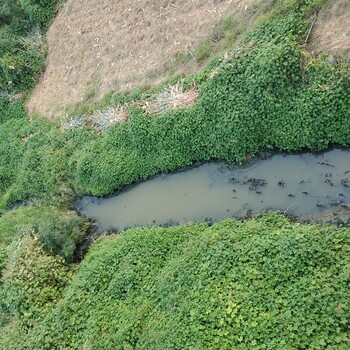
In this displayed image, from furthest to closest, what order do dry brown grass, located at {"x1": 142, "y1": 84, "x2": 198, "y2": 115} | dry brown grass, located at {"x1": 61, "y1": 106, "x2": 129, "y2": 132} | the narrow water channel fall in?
dry brown grass, located at {"x1": 61, "y1": 106, "x2": 129, "y2": 132}
dry brown grass, located at {"x1": 142, "y1": 84, "x2": 198, "y2": 115}
the narrow water channel

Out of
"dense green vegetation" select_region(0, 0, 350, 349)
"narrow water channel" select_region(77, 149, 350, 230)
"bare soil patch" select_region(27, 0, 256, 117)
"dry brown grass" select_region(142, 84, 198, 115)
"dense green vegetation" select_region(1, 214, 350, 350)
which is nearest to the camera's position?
"dense green vegetation" select_region(1, 214, 350, 350)

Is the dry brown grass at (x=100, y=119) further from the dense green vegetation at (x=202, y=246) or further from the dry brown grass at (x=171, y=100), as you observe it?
the dry brown grass at (x=171, y=100)

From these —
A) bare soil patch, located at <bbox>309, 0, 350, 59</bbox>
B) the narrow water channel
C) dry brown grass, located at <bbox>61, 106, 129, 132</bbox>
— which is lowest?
the narrow water channel

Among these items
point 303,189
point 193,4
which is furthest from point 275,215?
point 193,4

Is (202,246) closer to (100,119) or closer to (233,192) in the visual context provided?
(233,192)

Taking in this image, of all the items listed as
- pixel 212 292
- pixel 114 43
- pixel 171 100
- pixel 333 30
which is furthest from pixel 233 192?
pixel 114 43

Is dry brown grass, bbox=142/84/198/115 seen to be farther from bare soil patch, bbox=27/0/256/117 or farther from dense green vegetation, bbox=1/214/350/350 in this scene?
dense green vegetation, bbox=1/214/350/350

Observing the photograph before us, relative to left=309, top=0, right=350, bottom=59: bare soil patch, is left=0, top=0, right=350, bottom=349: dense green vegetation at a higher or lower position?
lower

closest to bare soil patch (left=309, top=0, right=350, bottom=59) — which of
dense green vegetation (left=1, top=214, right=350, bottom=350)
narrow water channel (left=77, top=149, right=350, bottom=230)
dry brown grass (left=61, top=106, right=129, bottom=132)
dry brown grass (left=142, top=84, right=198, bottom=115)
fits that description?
narrow water channel (left=77, top=149, right=350, bottom=230)
